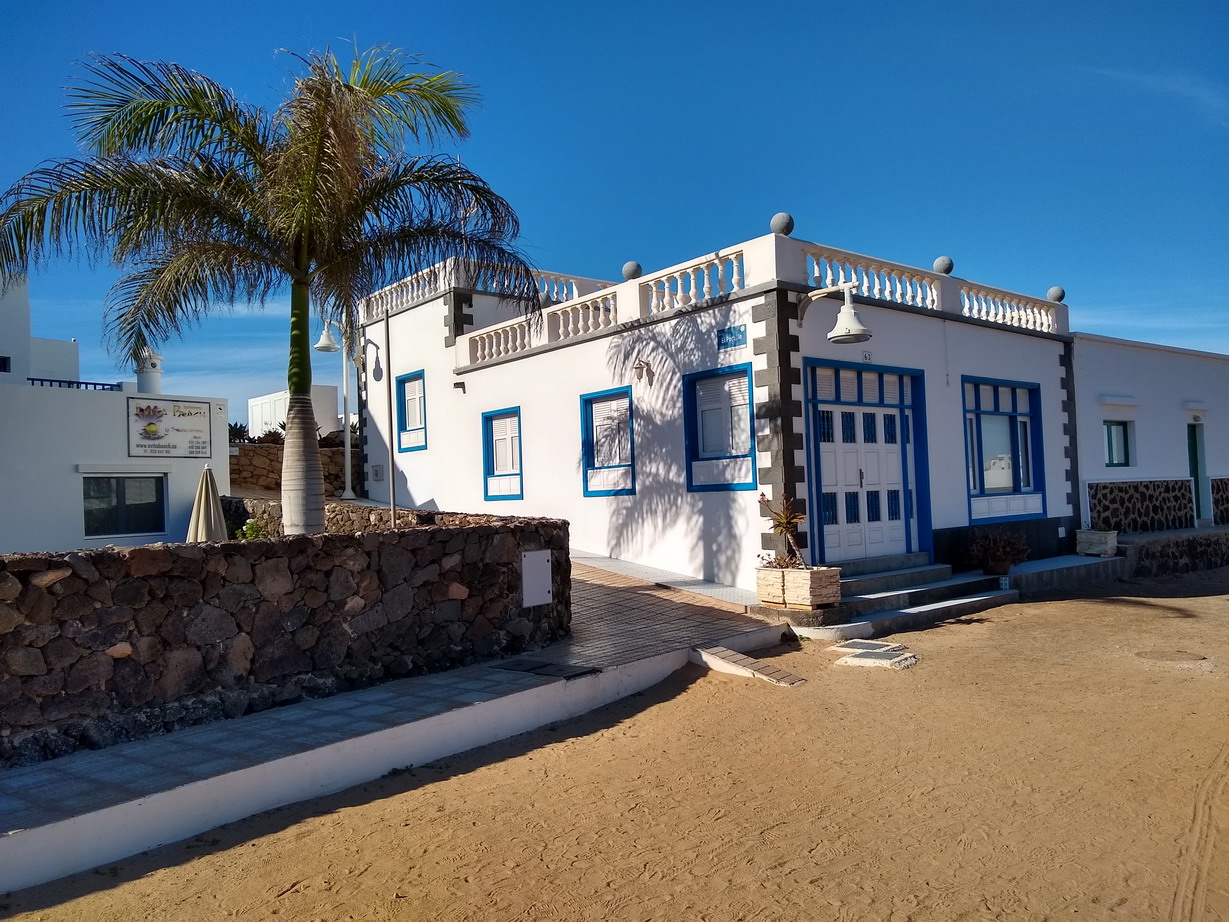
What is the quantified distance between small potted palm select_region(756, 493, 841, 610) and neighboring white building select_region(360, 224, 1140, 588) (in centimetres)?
50

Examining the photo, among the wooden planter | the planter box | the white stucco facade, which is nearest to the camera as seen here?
the wooden planter

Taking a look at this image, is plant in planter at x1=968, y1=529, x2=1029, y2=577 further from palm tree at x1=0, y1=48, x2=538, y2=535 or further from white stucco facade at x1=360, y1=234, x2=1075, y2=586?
palm tree at x1=0, y1=48, x2=538, y2=535

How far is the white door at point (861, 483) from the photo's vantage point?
12195 mm

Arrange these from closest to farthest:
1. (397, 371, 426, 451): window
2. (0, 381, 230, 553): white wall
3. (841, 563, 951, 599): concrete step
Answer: (841, 563, 951, 599): concrete step
(0, 381, 230, 553): white wall
(397, 371, 426, 451): window

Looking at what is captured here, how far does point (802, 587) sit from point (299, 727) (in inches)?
230

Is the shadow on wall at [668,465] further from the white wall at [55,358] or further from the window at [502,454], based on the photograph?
the white wall at [55,358]

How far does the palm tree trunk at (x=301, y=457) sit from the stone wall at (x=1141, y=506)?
13.4 m

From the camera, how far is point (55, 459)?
49.6ft

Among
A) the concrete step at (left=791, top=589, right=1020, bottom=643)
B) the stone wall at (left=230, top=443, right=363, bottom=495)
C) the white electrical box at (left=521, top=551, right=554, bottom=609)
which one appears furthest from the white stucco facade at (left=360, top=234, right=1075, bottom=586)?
the stone wall at (left=230, top=443, right=363, bottom=495)

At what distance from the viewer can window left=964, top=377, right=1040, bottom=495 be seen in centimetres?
1449

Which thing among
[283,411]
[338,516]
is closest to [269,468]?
[283,411]

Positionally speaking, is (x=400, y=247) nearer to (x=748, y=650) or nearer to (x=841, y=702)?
(x=748, y=650)

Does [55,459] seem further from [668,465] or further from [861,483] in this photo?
[861,483]

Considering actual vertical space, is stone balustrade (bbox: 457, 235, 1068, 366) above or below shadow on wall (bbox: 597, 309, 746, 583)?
above
